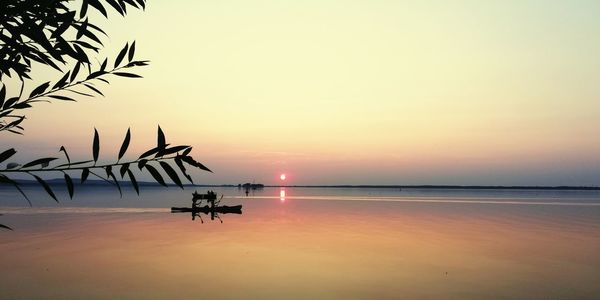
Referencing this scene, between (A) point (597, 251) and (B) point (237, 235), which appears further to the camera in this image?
(B) point (237, 235)

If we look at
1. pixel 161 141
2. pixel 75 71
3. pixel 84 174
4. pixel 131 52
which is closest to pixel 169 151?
pixel 161 141

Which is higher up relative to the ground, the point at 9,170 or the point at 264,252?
the point at 9,170

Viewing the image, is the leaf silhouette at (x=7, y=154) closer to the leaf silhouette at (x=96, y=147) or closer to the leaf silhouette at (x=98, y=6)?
the leaf silhouette at (x=96, y=147)

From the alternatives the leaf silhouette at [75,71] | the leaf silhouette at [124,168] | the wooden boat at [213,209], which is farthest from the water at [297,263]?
the wooden boat at [213,209]

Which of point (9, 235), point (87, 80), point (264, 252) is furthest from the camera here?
point (9, 235)

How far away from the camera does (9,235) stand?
38.8m

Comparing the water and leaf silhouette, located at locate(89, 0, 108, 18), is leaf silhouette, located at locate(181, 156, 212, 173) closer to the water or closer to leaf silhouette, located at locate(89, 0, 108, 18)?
leaf silhouette, located at locate(89, 0, 108, 18)

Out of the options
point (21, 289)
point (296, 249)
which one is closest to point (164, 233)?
point (296, 249)

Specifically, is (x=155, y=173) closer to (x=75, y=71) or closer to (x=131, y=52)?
(x=131, y=52)

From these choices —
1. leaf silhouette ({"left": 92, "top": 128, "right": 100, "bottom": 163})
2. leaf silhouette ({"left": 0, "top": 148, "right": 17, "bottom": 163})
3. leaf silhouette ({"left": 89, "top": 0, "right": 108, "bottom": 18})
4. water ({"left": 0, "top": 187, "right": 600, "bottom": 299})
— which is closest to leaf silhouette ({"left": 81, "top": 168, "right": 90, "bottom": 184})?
leaf silhouette ({"left": 92, "top": 128, "right": 100, "bottom": 163})

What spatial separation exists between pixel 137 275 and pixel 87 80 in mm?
21984

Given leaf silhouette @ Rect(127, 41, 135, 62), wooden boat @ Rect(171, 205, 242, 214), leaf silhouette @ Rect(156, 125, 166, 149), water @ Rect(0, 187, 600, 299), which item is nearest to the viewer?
leaf silhouette @ Rect(156, 125, 166, 149)

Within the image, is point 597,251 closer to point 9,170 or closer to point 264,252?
point 264,252

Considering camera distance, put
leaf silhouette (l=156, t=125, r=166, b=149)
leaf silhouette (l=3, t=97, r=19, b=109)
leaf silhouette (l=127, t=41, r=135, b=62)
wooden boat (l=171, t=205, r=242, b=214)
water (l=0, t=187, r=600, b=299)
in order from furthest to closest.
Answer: wooden boat (l=171, t=205, r=242, b=214) < water (l=0, t=187, r=600, b=299) < leaf silhouette (l=127, t=41, r=135, b=62) < leaf silhouette (l=3, t=97, r=19, b=109) < leaf silhouette (l=156, t=125, r=166, b=149)
